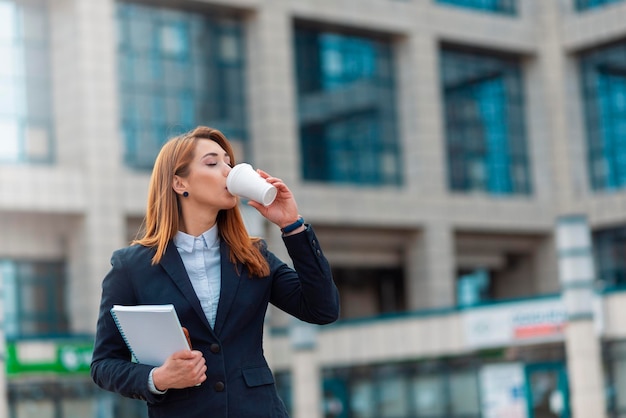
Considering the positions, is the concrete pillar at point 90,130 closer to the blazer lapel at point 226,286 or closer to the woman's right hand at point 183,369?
the blazer lapel at point 226,286

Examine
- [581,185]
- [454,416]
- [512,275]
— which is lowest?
[454,416]

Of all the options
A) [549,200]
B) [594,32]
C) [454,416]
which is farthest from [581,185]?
Answer: [454,416]

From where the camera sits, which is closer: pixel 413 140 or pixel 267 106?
pixel 267 106

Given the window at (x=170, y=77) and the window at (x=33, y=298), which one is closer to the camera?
the window at (x=33, y=298)

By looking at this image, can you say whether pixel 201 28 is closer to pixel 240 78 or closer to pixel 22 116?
pixel 240 78

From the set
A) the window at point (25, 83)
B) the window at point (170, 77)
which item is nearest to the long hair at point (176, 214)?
the window at point (25, 83)

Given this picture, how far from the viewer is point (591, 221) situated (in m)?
48.4

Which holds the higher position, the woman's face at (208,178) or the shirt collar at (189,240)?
the woman's face at (208,178)

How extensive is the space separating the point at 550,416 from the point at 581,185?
63.3ft

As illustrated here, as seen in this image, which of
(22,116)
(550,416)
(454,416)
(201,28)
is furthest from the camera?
(201,28)

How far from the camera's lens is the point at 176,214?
3.78m

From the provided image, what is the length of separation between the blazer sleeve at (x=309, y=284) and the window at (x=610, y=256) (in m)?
44.6

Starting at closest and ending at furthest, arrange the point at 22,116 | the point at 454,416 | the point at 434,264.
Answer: the point at 454,416 → the point at 22,116 → the point at 434,264

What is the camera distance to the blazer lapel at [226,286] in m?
3.64
